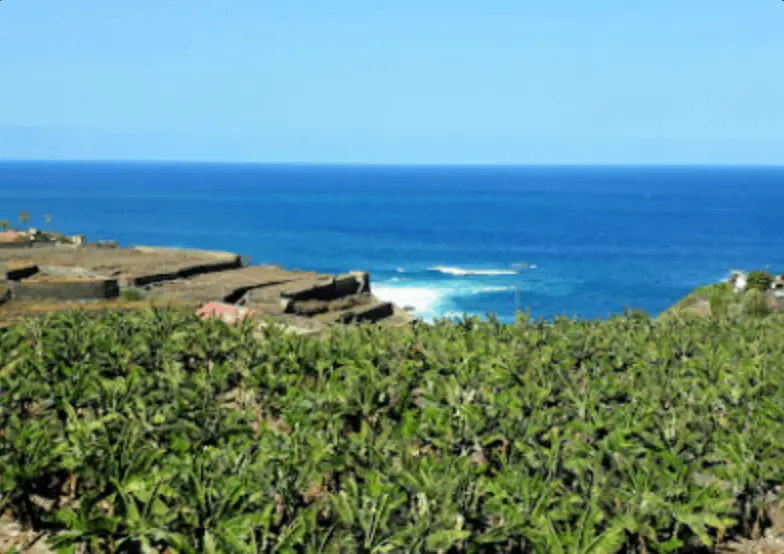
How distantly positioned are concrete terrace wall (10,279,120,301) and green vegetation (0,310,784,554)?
16.9 meters

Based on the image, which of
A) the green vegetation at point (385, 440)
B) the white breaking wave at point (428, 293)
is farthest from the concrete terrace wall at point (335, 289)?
the white breaking wave at point (428, 293)

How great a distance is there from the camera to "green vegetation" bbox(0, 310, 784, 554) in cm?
1616

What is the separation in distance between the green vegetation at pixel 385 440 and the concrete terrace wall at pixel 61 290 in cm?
1692

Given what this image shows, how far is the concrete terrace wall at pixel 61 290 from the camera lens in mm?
46188

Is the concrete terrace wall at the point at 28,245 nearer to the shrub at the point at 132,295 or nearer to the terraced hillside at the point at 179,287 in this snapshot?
the terraced hillside at the point at 179,287

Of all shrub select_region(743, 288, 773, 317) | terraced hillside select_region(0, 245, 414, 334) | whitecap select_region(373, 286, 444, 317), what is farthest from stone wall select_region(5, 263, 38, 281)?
whitecap select_region(373, 286, 444, 317)

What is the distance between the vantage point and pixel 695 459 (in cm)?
2091

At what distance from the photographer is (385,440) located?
64.8ft

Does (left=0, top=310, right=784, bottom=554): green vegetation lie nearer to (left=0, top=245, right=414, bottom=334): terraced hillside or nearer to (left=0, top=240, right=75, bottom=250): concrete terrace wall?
(left=0, top=245, right=414, bottom=334): terraced hillside

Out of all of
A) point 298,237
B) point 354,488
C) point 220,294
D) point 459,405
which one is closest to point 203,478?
point 354,488

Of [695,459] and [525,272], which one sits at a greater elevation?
[695,459]

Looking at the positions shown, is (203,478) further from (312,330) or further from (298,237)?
(298,237)

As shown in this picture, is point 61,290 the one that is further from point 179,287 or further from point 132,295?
point 179,287

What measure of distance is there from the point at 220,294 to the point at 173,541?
1417 inches
